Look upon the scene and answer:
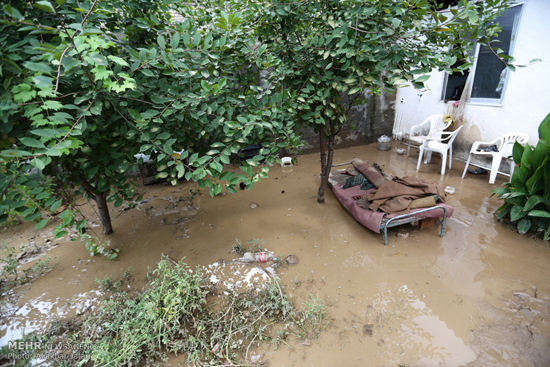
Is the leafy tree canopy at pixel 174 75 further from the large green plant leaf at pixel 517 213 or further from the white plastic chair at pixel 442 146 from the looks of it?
the white plastic chair at pixel 442 146

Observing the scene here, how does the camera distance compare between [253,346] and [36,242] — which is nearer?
[253,346]

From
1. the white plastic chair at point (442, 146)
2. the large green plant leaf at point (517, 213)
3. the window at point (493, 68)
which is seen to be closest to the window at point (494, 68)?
the window at point (493, 68)

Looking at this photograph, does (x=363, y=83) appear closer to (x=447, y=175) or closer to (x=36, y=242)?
(x=447, y=175)

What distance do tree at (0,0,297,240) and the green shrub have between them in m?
2.75

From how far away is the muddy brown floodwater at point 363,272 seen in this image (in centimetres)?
193

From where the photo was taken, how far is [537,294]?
227cm

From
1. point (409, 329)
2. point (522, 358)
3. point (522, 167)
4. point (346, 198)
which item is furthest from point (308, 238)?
point (522, 167)

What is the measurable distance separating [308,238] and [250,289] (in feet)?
3.42

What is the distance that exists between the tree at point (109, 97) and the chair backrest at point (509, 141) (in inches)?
163

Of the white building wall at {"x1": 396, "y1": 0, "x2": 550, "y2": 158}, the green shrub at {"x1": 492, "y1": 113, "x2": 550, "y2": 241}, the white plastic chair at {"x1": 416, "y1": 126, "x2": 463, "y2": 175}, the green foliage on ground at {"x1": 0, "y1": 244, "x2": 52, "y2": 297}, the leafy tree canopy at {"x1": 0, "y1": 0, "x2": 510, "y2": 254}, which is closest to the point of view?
the leafy tree canopy at {"x1": 0, "y1": 0, "x2": 510, "y2": 254}

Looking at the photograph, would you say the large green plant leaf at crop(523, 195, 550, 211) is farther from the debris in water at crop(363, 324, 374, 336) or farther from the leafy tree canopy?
the debris in water at crop(363, 324, 374, 336)

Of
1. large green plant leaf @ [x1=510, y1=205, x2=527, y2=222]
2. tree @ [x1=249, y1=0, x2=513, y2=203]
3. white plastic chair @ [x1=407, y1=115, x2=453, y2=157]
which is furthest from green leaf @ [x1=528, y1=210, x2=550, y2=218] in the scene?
white plastic chair @ [x1=407, y1=115, x2=453, y2=157]

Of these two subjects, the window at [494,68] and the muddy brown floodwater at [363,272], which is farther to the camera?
the window at [494,68]

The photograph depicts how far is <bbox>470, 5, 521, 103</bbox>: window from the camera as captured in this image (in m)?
4.24
